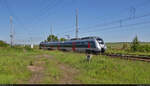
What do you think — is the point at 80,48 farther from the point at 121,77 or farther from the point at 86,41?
the point at 121,77

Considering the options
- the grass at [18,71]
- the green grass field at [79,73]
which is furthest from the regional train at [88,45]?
the green grass field at [79,73]

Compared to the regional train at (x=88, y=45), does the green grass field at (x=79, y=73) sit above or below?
below

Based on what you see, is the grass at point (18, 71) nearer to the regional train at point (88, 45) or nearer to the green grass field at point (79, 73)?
the green grass field at point (79, 73)

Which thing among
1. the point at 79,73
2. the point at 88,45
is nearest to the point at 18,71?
the point at 79,73

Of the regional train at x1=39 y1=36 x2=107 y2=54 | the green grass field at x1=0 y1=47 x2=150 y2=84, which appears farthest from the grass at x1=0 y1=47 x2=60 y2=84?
the regional train at x1=39 y1=36 x2=107 y2=54

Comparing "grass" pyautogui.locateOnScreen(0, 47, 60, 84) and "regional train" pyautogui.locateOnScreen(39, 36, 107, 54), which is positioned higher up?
"regional train" pyautogui.locateOnScreen(39, 36, 107, 54)

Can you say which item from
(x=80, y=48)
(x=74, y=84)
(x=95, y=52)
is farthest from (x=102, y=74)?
Answer: (x=80, y=48)

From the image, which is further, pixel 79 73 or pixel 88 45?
pixel 88 45

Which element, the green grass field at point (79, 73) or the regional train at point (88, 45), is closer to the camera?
the green grass field at point (79, 73)

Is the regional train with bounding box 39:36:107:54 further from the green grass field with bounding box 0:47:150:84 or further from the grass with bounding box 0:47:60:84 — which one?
the green grass field with bounding box 0:47:150:84

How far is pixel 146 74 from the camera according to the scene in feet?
22.5

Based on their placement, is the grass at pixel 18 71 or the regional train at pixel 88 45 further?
the regional train at pixel 88 45

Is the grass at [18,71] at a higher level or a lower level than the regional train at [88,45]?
lower

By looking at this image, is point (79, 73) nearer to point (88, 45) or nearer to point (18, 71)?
point (18, 71)
